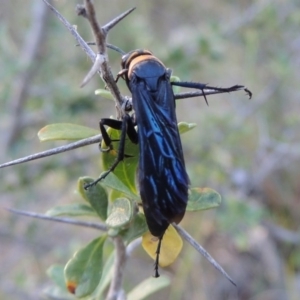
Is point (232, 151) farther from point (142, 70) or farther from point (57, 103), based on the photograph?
point (142, 70)

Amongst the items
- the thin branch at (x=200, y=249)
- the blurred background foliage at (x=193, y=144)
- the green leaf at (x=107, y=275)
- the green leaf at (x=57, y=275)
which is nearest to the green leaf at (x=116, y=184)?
the thin branch at (x=200, y=249)

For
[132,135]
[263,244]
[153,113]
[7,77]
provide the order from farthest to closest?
[263,244] → [7,77] → [153,113] → [132,135]

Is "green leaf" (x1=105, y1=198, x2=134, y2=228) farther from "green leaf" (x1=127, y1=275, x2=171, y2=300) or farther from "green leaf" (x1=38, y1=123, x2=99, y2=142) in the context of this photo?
"green leaf" (x1=127, y1=275, x2=171, y2=300)

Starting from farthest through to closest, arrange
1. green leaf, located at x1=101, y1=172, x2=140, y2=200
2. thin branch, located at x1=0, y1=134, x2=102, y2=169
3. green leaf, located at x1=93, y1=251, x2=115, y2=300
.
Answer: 1. green leaf, located at x1=93, y1=251, x2=115, y2=300
2. green leaf, located at x1=101, y1=172, x2=140, y2=200
3. thin branch, located at x1=0, y1=134, x2=102, y2=169

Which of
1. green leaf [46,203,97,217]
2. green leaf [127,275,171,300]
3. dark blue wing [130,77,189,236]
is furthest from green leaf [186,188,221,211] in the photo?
green leaf [127,275,171,300]

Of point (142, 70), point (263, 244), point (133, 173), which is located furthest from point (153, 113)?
point (263, 244)

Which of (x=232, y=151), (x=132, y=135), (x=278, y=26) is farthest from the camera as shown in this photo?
(x=232, y=151)

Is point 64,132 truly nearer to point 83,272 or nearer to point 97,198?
point 97,198
